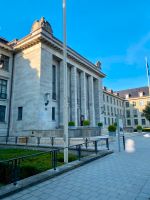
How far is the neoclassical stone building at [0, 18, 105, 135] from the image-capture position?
23.2 meters

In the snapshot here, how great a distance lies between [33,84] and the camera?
23828 millimetres

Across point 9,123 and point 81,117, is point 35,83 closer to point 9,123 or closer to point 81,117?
point 9,123

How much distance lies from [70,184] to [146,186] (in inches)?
90.2

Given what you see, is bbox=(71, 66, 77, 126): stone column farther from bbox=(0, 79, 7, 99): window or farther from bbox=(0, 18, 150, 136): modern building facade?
bbox=(0, 79, 7, 99): window

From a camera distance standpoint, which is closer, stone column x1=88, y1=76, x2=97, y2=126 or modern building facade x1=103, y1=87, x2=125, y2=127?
stone column x1=88, y1=76, x2=97, y2=126

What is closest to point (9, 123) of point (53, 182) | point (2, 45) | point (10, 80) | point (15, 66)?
point (10, 80)

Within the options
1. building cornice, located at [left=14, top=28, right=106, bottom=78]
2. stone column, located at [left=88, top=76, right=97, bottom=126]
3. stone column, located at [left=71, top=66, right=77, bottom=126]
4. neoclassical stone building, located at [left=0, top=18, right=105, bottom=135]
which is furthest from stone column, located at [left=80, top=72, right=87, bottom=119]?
building cornice, located at [left=14, top=28, right=106, bottom=78]

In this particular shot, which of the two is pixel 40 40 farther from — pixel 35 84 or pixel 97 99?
pixel 97 99

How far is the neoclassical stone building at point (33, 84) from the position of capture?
76.1 ft

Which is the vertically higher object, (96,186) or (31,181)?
(31,181)

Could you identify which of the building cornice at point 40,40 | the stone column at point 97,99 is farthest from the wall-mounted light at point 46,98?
the stone column at point 97,99

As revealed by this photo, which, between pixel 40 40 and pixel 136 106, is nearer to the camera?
pixel 40 40

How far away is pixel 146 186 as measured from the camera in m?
5.31

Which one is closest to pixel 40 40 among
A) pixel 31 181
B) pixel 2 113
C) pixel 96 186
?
pixel 2 113
